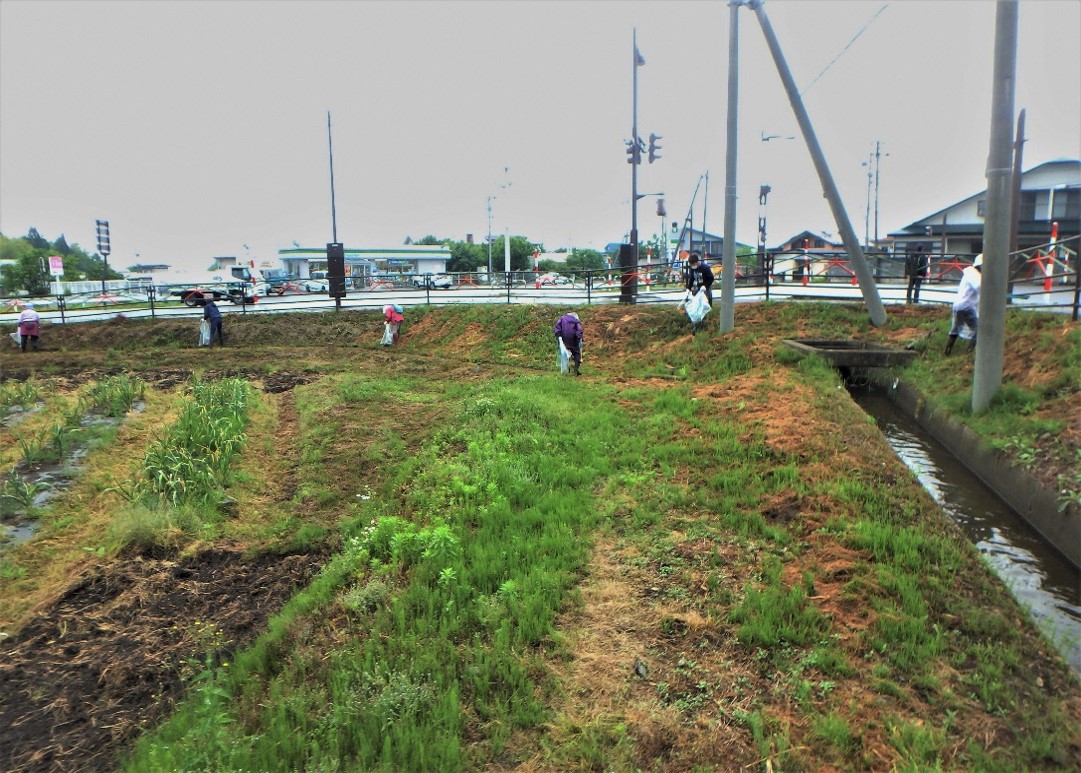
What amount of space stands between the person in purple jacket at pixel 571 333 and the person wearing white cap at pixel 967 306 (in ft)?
22.1

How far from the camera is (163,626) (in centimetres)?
521

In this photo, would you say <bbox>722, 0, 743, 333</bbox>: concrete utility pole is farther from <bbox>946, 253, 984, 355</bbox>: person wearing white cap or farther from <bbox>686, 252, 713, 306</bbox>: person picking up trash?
<bbox>946, 253, 984, 355</bbox>: person wearing white cap

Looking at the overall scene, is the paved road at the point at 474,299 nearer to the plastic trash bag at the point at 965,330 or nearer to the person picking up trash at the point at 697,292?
the person picking up trash at the point at 697,292

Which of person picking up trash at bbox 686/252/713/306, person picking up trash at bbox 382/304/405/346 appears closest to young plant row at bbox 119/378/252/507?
person picking up trash at bbox 382/304/405/346

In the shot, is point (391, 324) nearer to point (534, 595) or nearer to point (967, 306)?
point (967, 306)

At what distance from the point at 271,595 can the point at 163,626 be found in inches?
30.8

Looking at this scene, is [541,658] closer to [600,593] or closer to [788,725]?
[600,593]

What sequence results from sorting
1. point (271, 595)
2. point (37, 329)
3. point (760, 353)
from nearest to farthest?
point (271, 595) < point (760, 353) < point (37, 329)

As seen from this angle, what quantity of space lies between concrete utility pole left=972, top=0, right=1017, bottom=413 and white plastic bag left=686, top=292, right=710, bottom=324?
7443mm

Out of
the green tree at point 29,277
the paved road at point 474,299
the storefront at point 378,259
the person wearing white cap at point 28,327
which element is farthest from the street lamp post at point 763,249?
the green tree at point 29,277

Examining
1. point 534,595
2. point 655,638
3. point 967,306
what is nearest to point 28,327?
point 534,595

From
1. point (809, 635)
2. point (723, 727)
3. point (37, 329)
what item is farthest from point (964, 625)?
point (37, 329)

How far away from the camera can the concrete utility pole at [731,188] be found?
14.0 metres

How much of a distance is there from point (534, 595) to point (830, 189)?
13208mm
